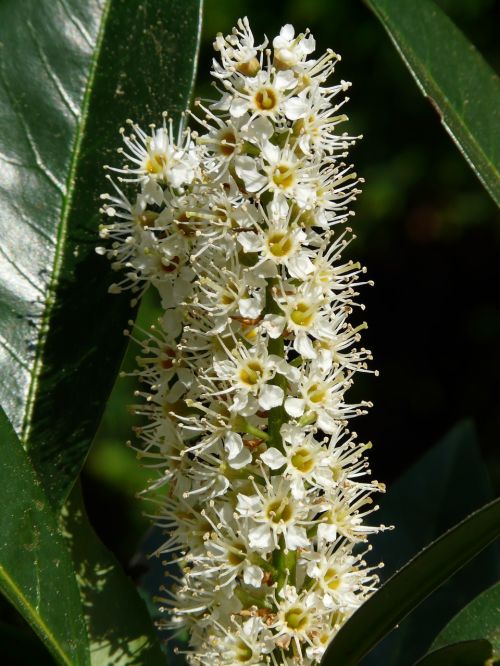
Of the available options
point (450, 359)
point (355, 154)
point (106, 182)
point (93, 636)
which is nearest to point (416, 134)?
point (355, 154)

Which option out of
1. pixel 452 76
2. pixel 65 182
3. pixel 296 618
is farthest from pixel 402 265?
pixel 296 618

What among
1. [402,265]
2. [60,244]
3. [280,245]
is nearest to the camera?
[280,245]

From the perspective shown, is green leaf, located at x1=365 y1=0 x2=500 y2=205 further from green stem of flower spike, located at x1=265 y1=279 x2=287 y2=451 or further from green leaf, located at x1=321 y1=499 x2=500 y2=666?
green leaf, located at x1=321 y1=499 x2=500 y2=666

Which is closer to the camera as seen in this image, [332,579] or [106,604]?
[332,579]

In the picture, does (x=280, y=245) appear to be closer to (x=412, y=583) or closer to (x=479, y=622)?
(x=412, y=583)

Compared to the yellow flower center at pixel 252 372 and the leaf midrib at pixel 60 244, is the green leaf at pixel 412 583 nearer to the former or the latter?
the yellow flower center at pixel 252 372

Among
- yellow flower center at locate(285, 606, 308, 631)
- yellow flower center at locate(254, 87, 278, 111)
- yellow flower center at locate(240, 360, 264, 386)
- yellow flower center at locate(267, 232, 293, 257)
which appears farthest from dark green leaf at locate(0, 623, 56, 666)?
yellow flower center at locate(254, 87, 278, 111)

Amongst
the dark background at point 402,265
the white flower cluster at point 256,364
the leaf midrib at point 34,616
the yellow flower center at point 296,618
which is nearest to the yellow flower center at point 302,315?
the white flower cluster at point 256,364
